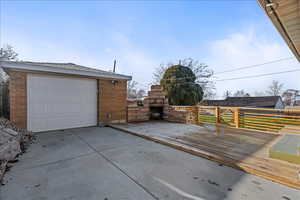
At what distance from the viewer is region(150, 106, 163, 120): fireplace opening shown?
24.5ft

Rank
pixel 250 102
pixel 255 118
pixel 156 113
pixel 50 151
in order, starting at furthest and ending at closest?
pixel 250 102 < pixel 156 113 < pixel 255 118 < pixel 50 151

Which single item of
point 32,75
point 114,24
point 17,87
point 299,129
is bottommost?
point 299,129

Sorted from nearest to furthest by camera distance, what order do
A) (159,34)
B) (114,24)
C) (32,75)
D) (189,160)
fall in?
(189,160)
(32,75)
(114,24)
(159,34)

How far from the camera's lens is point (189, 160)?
2.46 meters

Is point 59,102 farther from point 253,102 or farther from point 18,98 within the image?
point 253,102

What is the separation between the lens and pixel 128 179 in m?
1.83

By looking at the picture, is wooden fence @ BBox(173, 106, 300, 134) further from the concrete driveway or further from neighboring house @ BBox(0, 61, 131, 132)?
neighboring house @ BBox(0, 61, 131, 132)

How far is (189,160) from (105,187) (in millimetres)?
1542

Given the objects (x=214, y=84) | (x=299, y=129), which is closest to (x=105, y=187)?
(x=299, y=129)

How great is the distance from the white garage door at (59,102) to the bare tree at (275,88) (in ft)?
107

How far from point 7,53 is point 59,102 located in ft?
22.9

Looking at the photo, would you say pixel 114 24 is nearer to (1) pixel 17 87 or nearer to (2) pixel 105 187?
(1) pixel 17 87

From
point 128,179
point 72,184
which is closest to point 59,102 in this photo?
point 72,184

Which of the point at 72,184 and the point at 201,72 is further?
the point at 201,72
